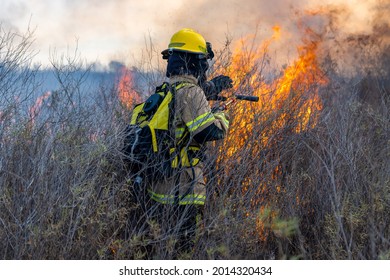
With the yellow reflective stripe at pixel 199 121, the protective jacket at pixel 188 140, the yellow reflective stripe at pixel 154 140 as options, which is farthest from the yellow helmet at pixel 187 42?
the yellow reflective stripe at pixel 154 140

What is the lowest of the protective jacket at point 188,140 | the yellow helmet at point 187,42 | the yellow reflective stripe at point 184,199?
the yellow reflective stripe at point 184,199

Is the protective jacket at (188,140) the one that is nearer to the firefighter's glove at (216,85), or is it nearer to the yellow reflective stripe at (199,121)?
the yellow reflective stripe at (199,121)

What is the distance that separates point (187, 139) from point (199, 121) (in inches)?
9.7

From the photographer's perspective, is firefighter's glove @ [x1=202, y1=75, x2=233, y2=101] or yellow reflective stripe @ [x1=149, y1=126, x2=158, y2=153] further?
firefighter's glove @ [x1=202, y1=75, x2=233, y2=101]

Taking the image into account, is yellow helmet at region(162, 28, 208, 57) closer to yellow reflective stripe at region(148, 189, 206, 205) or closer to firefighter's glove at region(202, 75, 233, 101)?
firefighter's glove at region(202, 75, 233, 101)

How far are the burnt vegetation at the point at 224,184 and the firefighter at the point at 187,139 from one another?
0.47 ft

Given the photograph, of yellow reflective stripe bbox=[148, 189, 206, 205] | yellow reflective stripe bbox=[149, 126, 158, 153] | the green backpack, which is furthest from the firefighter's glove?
yellow reflective stripe bbox=[148, 189, 206, 205]

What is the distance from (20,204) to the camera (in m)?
4.05

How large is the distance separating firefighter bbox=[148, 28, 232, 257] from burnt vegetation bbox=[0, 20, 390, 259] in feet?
0.47

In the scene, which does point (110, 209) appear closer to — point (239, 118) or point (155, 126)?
point (155, 126)

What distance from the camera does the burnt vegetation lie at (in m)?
4.02

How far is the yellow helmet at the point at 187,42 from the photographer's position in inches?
179

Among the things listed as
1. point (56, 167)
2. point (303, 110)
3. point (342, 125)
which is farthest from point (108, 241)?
point (303, 110)

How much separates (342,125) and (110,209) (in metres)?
2.64
